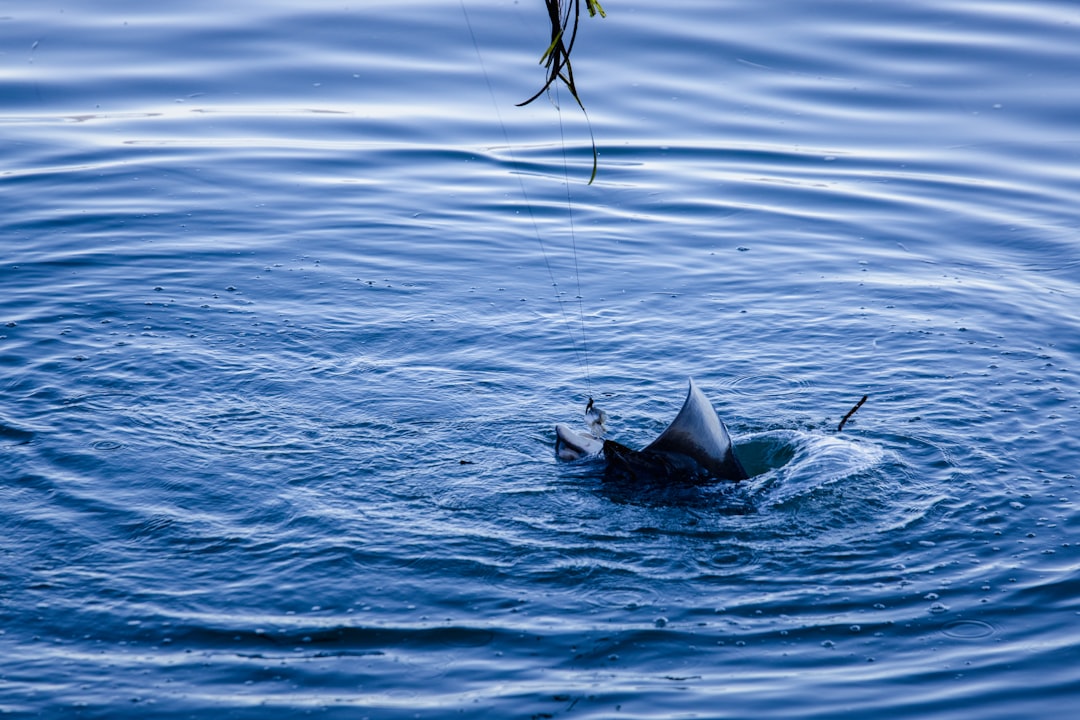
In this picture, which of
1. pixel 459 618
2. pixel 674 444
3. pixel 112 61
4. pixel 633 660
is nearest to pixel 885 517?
pixel 674 444

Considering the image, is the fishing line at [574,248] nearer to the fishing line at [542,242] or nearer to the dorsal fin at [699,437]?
the fishing line at [542,242]

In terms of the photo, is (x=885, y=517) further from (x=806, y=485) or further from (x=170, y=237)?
(x=170, y=237)

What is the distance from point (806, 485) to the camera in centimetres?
620

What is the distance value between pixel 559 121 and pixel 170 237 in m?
4.49

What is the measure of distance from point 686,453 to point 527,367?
1.88 meters

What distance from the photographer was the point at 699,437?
592 centimetres

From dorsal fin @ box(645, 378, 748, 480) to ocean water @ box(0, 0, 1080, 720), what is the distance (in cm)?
17

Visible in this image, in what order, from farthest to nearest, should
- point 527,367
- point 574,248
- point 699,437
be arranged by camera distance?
point 574,248 < point 527,367 < point 699,437

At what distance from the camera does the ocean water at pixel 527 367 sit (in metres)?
4.94

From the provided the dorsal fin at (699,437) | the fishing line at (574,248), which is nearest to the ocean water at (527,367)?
the fishing line at (574,248)

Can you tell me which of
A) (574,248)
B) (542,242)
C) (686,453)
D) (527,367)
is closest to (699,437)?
(686,453)

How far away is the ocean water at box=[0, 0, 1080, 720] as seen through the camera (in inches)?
194

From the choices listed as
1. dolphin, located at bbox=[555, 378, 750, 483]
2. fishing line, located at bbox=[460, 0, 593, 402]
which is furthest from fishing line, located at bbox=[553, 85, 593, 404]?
dolphin, located at bbox=[555, 378, 750, 483]

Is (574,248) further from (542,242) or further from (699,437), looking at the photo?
(699,437)
